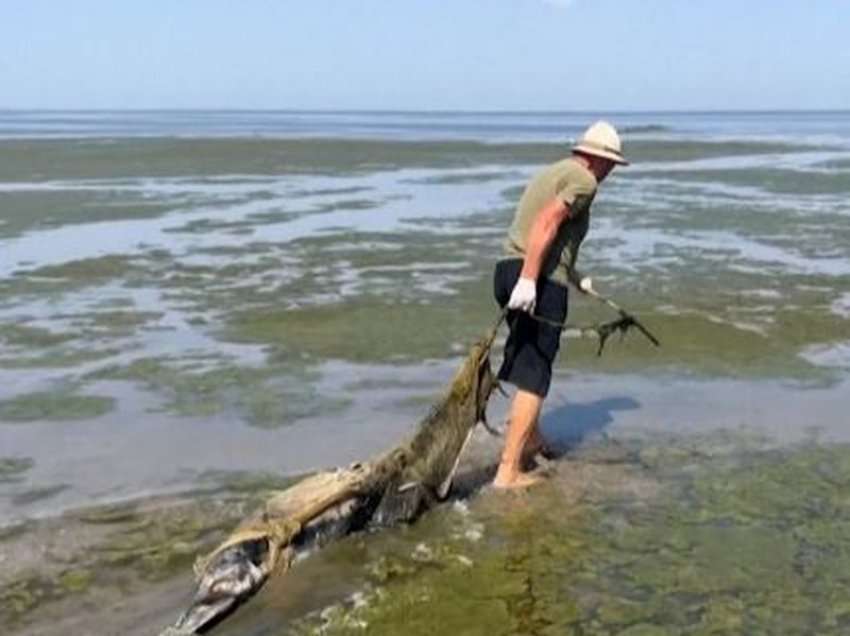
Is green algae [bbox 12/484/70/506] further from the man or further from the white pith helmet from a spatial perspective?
the white pith helmet

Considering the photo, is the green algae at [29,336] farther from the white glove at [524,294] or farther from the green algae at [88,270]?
the white glove at [524,294]

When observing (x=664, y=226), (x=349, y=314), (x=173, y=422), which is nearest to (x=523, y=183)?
(x=664, y=226)

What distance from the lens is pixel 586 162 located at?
A: 281 inches

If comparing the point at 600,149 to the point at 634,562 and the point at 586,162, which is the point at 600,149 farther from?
the point at 634,562

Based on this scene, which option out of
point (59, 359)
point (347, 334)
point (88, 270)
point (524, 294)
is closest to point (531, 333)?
point (524, 294)

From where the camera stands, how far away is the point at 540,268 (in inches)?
282

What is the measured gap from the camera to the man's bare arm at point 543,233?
22.8 ft

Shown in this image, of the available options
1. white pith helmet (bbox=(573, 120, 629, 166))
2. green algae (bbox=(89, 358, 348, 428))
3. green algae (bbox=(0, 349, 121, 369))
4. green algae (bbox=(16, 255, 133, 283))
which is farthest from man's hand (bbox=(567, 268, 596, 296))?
green algae (bbox=(16, 255, 133, 283))

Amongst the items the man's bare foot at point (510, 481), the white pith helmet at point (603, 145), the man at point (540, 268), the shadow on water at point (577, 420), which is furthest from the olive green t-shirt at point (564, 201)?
the shadow on water at point (577, 420)

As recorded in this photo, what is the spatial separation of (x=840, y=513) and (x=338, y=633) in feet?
10.1

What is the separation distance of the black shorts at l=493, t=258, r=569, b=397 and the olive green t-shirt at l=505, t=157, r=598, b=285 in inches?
3.2

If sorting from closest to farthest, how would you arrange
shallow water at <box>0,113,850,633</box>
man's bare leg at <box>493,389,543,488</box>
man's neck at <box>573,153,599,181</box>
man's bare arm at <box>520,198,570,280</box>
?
man's bare arm at <box>520,198,570,280</box>
man's neck at <box>573,153,599,181</box>
man's bare leg at <box>493,389,543,488</box>
shallow water at <box>0,113,850,633</box>

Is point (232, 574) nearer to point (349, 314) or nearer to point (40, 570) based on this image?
point (40, 570)

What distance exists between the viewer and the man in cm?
702
